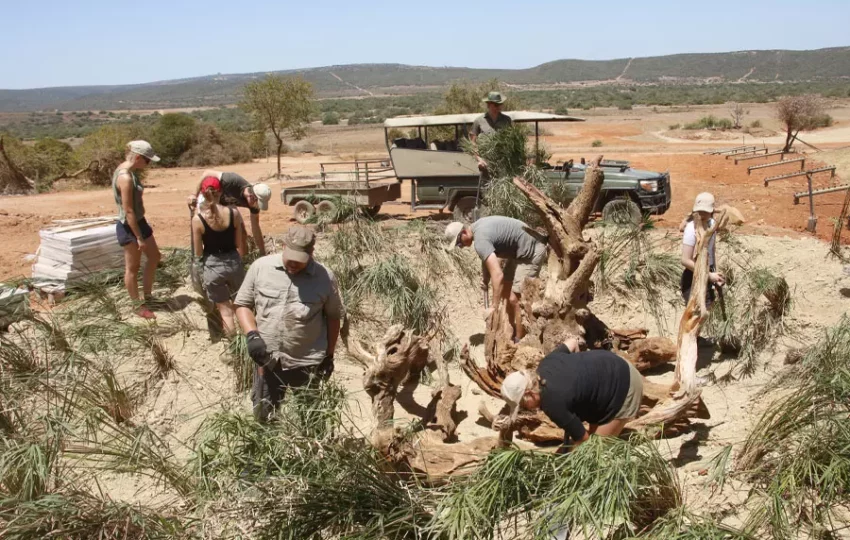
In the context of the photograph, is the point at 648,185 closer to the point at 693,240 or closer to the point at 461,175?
the point at 461,175

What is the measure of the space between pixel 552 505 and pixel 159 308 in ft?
14.6

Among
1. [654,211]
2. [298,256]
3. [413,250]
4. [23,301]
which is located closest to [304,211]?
[413,250]

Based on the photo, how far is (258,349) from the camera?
4125mm

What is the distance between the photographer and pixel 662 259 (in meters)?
7.50

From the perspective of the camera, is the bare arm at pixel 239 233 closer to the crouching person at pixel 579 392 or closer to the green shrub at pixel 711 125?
the crouching person at pixel 579 392

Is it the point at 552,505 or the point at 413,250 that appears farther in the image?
the point at 413,250

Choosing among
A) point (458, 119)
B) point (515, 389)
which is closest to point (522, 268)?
point (515, 389)

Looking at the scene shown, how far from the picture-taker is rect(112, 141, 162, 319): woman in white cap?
584cm

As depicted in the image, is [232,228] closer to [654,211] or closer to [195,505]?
[195,505]

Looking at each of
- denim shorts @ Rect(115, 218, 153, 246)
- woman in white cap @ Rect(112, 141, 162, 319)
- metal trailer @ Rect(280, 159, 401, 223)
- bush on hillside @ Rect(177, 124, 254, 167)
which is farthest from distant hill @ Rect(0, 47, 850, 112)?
denim shorts @ Rect(115, 218, 153, 246)

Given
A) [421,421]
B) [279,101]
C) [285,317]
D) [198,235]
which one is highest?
[279,101]

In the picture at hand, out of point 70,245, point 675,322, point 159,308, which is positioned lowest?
point 675,322

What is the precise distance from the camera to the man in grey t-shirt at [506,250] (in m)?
5.77

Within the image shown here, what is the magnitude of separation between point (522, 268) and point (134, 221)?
3.33 meters
